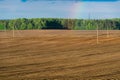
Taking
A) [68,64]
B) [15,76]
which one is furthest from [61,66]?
[15,76]

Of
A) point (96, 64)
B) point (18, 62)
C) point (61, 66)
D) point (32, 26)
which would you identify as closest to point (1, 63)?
point (18, 62)

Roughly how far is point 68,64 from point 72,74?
12.0ft

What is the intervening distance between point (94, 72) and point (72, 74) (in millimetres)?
1107

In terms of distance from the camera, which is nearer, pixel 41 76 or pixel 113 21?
pixel 41 76

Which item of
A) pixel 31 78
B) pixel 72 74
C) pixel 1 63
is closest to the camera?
pixel 31 78

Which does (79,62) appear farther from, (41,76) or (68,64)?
(41,76)

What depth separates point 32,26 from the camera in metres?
78.5

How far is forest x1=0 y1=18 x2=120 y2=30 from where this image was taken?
251 ft

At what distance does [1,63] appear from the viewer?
64.2 ft

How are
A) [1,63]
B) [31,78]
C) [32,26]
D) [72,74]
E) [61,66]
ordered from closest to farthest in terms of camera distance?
[31,78]
[72,74]
[61,66]
[1,63]
[32,26]

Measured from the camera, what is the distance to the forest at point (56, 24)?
76.6 metres

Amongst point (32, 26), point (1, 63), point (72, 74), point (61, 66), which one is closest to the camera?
point (72, 74)

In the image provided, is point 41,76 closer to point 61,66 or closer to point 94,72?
point 94,72

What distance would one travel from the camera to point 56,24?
7825 centimetres
